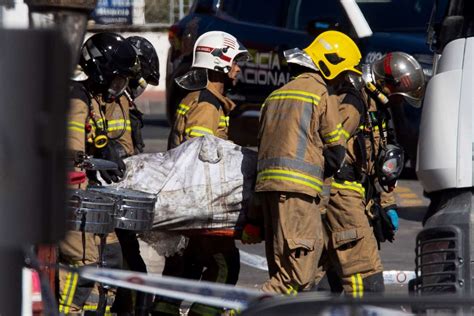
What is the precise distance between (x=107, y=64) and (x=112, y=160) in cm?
59

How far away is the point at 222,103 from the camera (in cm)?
732

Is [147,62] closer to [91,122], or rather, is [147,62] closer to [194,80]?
[194,80]

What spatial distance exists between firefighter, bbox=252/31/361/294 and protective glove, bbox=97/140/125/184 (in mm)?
778

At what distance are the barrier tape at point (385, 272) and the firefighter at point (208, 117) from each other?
1186 millimetres

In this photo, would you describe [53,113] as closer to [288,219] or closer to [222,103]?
[288,219]

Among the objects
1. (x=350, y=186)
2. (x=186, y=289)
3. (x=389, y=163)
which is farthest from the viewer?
(x=389, y=163)

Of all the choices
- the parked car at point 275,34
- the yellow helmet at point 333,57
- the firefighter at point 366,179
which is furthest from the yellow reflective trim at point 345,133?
the parked car at point 275,34

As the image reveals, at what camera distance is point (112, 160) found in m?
6.89

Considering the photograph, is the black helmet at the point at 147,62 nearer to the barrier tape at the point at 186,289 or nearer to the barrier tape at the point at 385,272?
the barrier tape at the point at 385,272

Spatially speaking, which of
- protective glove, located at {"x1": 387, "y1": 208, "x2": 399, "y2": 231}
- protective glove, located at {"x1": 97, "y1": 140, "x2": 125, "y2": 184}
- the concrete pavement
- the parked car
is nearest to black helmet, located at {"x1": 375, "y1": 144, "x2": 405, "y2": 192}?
protective glove, located at {"x1": 387, "y1": 208, "x2": 399, "y2": 231}

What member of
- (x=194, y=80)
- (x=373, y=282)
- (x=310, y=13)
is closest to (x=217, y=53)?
(x=194, y=80)

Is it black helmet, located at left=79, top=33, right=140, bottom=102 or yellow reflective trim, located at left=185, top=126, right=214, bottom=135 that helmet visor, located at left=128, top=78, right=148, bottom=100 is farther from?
yellow reflective trim, located at left=185, top=126, right=214, bottom=135

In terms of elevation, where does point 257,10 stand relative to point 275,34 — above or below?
above

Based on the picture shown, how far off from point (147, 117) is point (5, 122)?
60.2 ft
